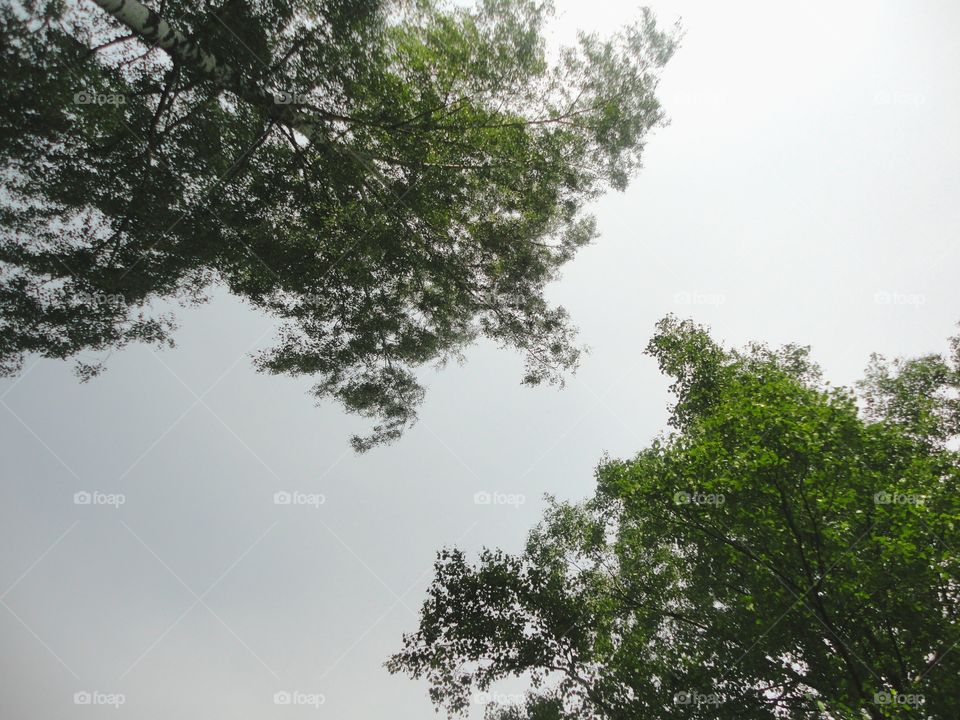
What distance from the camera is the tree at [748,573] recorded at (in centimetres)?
704

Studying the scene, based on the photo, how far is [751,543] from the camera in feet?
26.7

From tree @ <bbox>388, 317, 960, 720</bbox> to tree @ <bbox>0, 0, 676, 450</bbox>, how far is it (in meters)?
4.24

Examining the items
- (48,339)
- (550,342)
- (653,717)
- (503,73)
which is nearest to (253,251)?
(48,339)

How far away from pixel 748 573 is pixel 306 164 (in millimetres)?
12434

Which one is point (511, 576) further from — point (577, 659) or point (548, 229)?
point (548, 229)

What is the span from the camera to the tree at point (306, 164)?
6.89 metres

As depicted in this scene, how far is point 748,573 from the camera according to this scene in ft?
28.6

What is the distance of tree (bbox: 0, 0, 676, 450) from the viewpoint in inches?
271

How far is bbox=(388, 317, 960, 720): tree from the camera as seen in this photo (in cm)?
704

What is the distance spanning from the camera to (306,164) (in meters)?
8.30

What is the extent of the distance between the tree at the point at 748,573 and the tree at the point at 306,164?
424 centimetres

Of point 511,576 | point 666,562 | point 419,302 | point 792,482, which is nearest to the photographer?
point 792,482

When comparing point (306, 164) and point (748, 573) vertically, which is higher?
point (306, 164)

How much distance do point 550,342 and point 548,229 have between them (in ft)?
9.53
